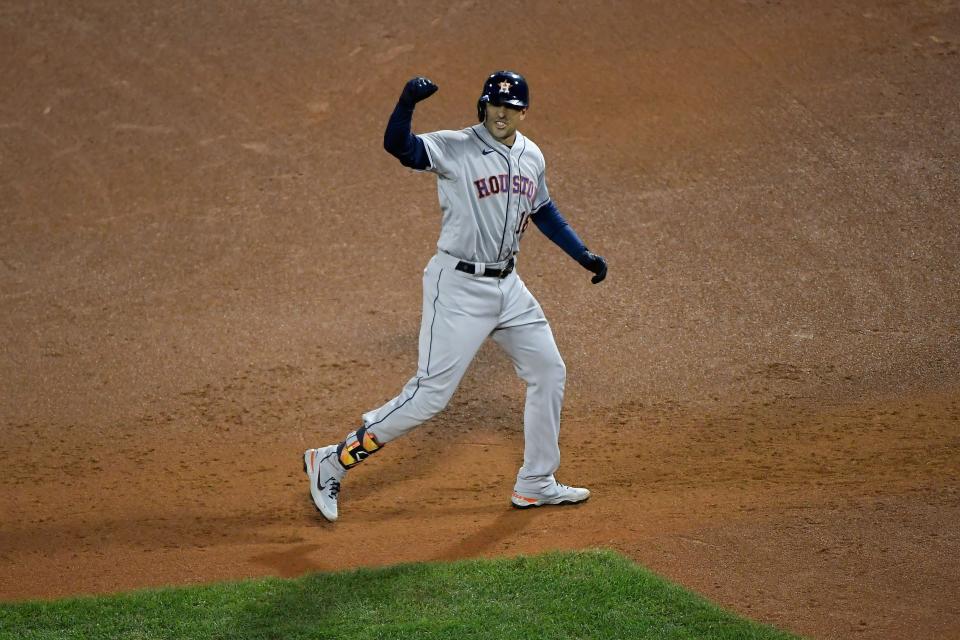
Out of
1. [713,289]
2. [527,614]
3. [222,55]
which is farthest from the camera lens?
[222,55]

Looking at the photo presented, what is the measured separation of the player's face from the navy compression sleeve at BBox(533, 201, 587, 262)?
48cm

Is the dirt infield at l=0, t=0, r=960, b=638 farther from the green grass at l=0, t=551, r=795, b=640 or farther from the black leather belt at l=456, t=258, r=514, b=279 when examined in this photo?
the black leather belt at l=456, t=258, r=514, b=279

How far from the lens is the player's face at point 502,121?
5316mm

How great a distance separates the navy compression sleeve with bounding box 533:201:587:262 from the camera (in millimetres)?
5746

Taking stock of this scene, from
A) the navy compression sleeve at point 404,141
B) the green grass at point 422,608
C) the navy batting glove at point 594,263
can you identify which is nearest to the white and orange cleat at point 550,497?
the green grass at point 422,608

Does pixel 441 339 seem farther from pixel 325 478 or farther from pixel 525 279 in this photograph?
Answer: pixel 525 279

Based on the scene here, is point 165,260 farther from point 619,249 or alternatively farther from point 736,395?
point 736,395

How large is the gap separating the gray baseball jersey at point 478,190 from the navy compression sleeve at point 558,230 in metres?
0.29

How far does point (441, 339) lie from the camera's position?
214 inches

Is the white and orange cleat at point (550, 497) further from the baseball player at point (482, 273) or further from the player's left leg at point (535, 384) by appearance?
the baseball player at point (482, 273)

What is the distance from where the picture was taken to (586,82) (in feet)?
34.3

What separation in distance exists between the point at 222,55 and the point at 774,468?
23.5 ft

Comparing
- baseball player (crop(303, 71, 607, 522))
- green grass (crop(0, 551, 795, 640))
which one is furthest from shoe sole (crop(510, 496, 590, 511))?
green grass (crop(0, 551, 795, 640))

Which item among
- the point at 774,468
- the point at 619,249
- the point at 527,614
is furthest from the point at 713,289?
the point at 527,614
